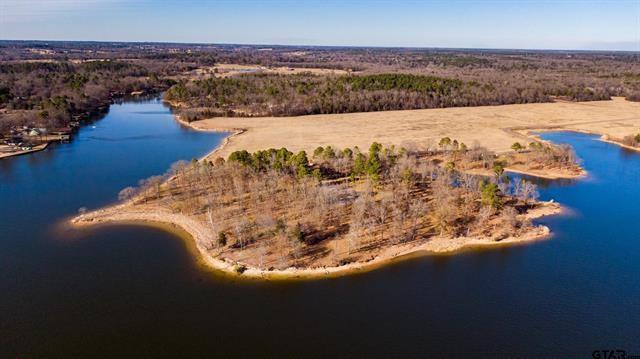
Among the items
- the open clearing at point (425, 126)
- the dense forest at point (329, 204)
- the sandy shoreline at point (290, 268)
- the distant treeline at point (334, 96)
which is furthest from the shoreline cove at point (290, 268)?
the distant treeline at point (334, 96)

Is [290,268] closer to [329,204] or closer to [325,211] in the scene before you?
[325,211]

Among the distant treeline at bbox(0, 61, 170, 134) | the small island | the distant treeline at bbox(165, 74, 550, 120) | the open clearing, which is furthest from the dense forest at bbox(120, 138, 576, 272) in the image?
the distant treeline at bbox(0, 61, 170, 134)

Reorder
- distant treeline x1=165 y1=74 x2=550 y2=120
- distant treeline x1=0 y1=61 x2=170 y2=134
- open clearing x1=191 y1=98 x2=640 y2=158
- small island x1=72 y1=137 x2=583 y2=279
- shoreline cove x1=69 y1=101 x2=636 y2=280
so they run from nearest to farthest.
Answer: shoreline cove x1=69 y1=101 x2=636 y2=280, small island x1=72 y1=137 x2=583 y2=279, open clearing x1=191 y1=98 x2=640 y2=158, distant treeline x1=0 y1=61 x2=170 y2=134, distant treeline x1=165 y1=74 x2=550 y2=120

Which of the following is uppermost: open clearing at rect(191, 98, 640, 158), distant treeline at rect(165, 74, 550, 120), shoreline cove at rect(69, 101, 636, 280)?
distant treeline at rect(165, 74, 550, 120)

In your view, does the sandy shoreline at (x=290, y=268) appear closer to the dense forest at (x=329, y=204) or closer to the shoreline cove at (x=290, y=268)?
the shoreline cove at (x=290, y=268)

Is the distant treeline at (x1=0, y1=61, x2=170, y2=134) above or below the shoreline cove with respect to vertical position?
above

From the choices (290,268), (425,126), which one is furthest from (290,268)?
(425,126)

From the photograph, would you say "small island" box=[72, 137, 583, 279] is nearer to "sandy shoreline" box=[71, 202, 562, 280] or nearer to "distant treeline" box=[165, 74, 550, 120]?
"sandy shoreline" box=[71, 202, 562, 280]
